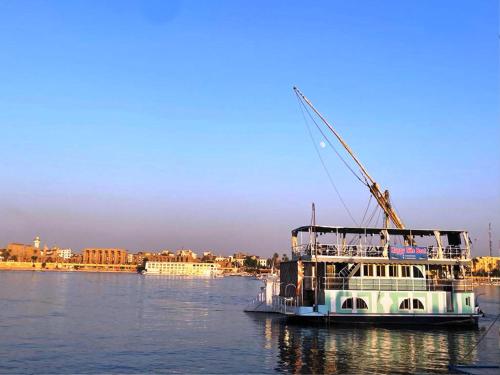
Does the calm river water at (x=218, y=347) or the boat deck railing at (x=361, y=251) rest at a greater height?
the boat deck railing at (x=361, y=251)

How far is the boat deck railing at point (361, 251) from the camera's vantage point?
5150 cm

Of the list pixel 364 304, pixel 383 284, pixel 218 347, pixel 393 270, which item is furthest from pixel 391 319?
pixel 218 347

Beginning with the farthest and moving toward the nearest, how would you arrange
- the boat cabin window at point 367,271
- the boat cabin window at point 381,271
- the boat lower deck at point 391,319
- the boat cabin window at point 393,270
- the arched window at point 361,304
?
the boat cabin window at point 393,270, the boat cabin window at point 381,271, the boat cabin window at point 367,271, the arched window at point 361,304, the boat lower deck at point 391,319

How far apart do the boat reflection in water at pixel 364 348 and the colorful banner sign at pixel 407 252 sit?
7.19m

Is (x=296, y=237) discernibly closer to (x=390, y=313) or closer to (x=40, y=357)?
(x=390, y=313)

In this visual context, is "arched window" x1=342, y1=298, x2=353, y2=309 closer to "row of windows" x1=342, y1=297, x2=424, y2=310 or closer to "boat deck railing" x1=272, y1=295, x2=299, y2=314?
"row of windows" x1=342, y1=297, x2=424, y2=310

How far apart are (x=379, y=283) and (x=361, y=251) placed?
12.0ft

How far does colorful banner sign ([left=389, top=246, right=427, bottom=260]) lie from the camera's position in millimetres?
51312

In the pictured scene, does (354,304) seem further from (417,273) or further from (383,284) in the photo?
(417,273)

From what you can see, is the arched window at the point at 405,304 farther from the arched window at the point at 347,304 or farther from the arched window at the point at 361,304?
the arched window at the point at 347,304

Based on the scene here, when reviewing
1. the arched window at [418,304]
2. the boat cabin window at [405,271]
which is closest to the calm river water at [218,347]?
the arched window at [418,304]

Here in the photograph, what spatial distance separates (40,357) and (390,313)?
106ft

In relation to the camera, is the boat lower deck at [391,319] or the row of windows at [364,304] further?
the row of windows at [364,304]

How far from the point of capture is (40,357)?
34.9 meters
